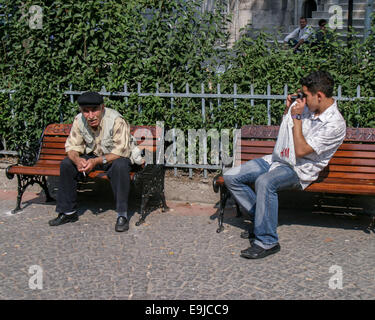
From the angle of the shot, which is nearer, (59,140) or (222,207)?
(222,207)

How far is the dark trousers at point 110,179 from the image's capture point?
17.6ft

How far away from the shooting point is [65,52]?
21.7ft

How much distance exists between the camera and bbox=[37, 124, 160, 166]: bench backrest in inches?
241

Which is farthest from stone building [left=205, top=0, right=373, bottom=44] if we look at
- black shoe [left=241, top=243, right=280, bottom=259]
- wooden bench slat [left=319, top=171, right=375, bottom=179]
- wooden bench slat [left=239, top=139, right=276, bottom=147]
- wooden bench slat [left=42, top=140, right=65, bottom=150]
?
black shoe [left=241, top=243, right=280, bottom=259]

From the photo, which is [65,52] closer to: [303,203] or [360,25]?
[303,203]

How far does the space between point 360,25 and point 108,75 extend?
8164mm

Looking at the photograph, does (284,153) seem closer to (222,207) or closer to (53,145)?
(222,207)

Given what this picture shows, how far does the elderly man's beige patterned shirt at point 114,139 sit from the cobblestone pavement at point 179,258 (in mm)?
759

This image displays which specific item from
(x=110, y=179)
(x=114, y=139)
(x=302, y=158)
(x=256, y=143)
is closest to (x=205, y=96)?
(x=256, y=143)

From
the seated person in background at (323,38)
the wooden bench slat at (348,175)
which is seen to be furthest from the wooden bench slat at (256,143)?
the seated person in background at (323,38)

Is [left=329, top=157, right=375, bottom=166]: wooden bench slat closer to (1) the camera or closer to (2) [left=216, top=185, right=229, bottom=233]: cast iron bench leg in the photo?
(1) the camera

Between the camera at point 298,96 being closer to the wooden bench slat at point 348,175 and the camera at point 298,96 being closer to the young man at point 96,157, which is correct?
the wooden bench slat at point 348,175

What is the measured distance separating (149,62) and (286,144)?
7.68 ft

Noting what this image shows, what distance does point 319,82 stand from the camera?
15.4 ft
